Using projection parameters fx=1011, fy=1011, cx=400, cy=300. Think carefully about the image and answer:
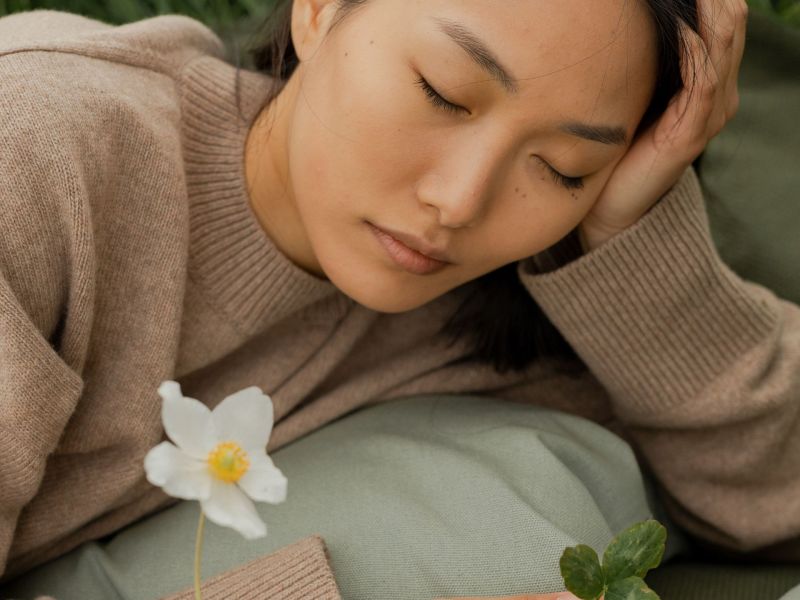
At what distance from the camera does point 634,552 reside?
2.14 feet

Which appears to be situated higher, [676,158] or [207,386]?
[676,158]

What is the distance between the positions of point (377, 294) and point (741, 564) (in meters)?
0.70

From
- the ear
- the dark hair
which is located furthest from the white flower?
the dark hair

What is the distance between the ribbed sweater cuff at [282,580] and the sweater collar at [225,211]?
0.32 metres

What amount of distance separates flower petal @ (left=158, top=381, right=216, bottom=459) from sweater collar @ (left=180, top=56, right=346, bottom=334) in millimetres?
646

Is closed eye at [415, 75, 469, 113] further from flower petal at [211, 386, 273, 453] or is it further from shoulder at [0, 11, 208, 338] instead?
flower petal at [211, 386, 273, 453]

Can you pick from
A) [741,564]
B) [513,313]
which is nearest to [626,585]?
[513,313]

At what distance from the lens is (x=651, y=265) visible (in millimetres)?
1189

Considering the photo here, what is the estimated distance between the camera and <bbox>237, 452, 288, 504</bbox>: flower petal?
0.51 metres

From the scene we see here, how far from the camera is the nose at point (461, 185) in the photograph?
2.97ft

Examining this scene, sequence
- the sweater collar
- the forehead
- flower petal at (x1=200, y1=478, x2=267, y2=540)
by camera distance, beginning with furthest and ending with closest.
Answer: the sweater collar → the forehead → flower petal at (x1=200, y1=478, x2=267, y2=540)

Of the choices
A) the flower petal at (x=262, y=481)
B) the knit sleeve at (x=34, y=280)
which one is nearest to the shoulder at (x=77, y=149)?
the knit sleeve at (x=34, y=280)

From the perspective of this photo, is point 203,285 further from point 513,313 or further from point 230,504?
point 230,504

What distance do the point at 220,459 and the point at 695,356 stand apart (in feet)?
2.83
